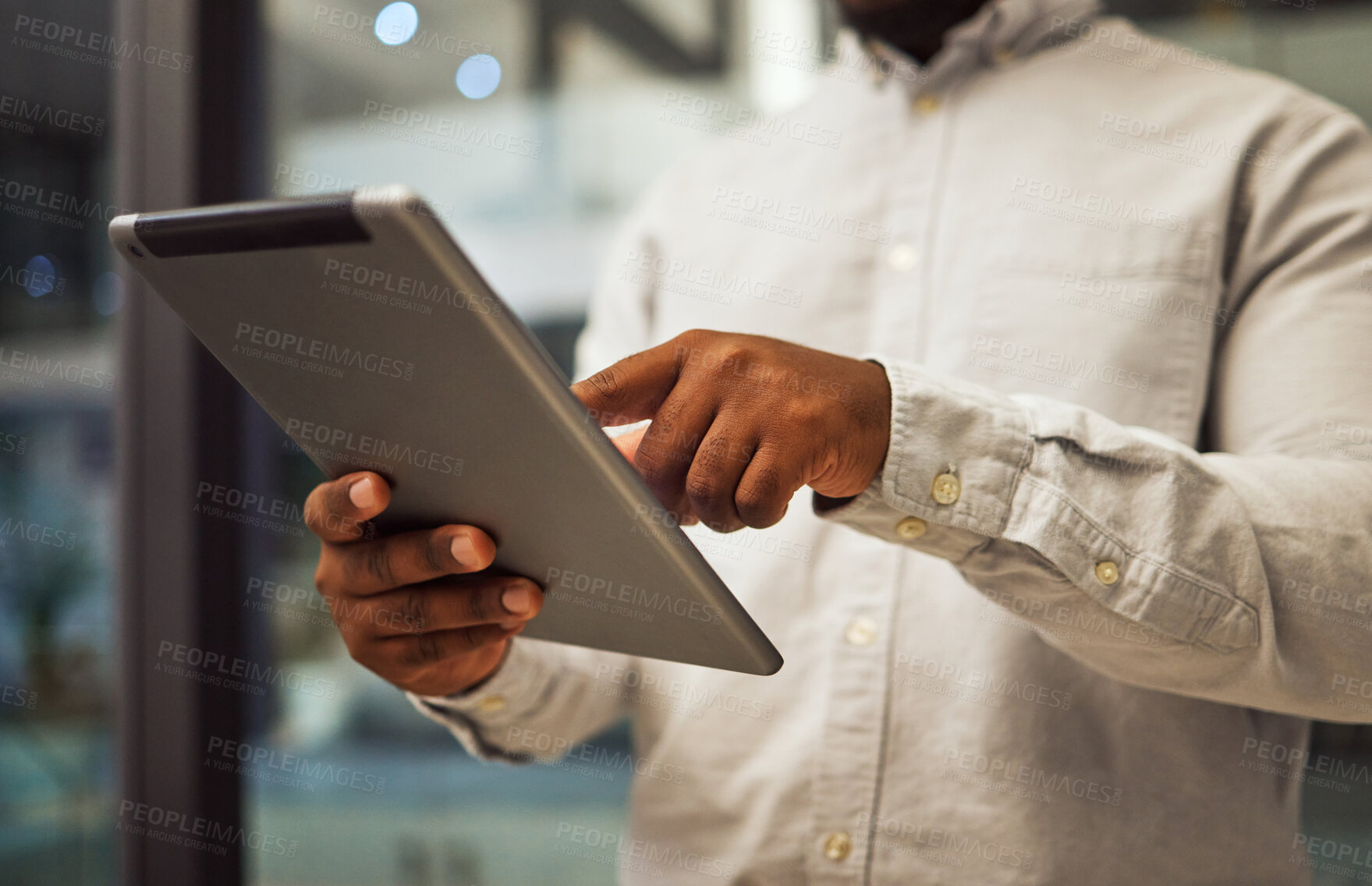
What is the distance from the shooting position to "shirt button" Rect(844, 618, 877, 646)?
73 cm

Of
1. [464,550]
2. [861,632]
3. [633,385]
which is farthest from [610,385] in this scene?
[861,632]

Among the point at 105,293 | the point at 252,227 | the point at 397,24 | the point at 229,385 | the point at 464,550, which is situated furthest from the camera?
the point at 397,24

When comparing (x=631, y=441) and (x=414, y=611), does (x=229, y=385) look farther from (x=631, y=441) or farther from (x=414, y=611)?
(x=631, y=441)

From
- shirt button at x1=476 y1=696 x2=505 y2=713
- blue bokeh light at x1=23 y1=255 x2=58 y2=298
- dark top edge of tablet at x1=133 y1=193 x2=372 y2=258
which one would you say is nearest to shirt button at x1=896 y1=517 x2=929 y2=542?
dark top edge of tablet at x1=133 y1=193 x2=372 y2=258

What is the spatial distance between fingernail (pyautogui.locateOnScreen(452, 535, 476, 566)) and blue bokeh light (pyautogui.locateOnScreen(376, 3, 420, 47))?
1.34 metres

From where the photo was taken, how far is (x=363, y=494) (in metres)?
0.48

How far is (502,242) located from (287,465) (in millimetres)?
529

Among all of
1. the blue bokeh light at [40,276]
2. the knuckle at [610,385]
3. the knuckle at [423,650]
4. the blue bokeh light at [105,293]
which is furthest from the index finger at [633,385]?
the blue bokeh light at [40,276]

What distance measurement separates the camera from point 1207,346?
27.2 inches

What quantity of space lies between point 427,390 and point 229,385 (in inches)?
36.9

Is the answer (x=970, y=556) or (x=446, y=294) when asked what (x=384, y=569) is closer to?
(x=446, y=294)

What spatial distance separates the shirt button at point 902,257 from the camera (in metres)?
0.78

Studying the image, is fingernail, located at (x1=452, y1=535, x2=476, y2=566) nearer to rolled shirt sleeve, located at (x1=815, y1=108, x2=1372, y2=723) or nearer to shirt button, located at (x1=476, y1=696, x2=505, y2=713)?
rolled shirt sleeve, located at (x1=815, y1=108, x2=1372, y2=723)

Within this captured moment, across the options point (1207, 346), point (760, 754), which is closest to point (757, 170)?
point (1207, 346)
